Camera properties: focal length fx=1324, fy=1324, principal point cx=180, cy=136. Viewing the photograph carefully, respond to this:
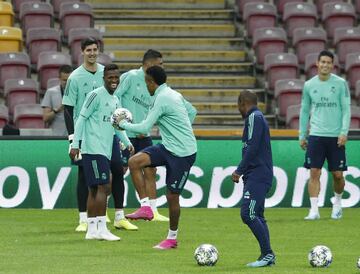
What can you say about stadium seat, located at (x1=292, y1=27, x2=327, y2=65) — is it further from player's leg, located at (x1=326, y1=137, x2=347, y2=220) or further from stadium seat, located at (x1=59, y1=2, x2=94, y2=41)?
player's leg, located at (x1=326, y1=137, x2=347, y2=220)

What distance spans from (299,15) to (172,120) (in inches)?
492

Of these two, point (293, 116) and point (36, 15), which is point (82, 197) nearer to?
point (293, 116)

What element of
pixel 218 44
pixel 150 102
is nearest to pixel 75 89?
pixel 150 102

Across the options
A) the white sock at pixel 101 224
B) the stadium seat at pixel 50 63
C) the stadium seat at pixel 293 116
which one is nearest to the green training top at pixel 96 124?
the white sock at pixel 101 224

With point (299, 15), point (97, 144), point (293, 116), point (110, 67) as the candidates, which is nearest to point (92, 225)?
point (97, 144)

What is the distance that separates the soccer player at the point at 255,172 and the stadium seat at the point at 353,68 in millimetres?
12212

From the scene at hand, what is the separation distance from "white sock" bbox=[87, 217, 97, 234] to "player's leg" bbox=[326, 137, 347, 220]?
399 centimetres

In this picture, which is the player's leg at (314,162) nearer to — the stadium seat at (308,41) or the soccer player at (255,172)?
the soccer player at (255,172)

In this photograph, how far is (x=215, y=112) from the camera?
23250mm

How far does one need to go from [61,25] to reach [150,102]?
8.94 m

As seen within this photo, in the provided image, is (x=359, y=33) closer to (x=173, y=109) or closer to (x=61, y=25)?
(x=61, y=25)

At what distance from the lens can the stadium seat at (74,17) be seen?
79.8 ft

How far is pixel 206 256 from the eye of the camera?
11.7 metres

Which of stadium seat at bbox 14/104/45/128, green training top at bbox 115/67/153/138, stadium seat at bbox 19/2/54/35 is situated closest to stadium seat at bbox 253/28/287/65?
stadium seat at bbox 19/2/54/35
